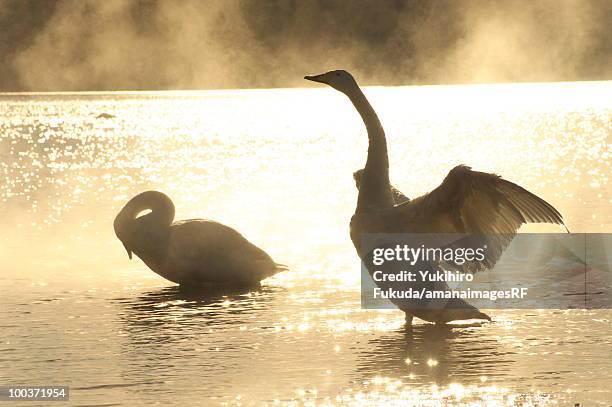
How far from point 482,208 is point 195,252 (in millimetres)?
5162

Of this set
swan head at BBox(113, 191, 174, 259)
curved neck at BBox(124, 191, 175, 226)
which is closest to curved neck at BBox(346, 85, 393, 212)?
swan head at BBox(113, 191, 174, 259)

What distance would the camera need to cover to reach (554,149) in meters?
68.0

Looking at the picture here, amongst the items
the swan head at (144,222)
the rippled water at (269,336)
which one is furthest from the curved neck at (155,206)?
the rippled water at (269,336)

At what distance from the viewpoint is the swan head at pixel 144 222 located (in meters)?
17.9

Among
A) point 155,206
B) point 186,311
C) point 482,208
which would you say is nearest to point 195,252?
point 155,206

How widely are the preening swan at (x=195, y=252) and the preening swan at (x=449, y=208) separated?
3.72 m

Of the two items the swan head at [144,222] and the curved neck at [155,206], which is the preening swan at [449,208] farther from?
the curved neck at [155,206]

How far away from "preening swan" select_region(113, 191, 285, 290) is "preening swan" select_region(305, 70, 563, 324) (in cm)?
372

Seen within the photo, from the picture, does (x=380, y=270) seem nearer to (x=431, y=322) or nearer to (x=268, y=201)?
(x=431, y=322)

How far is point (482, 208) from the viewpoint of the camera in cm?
1366

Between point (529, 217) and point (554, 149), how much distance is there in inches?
2182

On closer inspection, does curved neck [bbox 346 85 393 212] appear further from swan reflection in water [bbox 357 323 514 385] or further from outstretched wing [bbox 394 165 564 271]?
swan reflection in water [bbox 357 323 514 385]

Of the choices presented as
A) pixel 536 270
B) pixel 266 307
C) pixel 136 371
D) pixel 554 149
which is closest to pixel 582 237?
pixel 536 270

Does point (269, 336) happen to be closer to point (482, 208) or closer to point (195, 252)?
point (482, 208)
